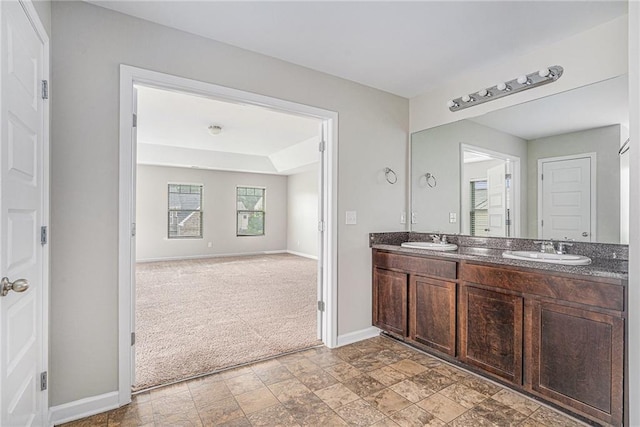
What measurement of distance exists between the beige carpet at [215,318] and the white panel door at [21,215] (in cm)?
85

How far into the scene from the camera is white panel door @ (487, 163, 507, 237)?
277 centimetres

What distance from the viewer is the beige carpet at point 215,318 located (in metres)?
2.61

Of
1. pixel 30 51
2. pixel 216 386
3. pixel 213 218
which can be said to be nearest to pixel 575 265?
pixel 216 386

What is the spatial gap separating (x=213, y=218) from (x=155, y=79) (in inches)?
267

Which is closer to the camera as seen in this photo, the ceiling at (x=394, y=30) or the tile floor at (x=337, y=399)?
the tile floor at (x=337, y=399)

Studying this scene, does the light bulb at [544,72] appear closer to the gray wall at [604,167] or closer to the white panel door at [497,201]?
the gray wall at [604,167]

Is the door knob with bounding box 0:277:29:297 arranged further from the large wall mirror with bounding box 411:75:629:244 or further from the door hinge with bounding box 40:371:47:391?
the large wall mirror with bounding box 411:75:629:244

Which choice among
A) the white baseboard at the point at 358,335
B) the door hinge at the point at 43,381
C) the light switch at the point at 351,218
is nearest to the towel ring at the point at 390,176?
the light switch at the point at 351,218

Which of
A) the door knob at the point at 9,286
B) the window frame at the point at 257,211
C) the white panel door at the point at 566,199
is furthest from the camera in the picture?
the window frame at the point at 257,211

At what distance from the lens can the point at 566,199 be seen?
2381mm

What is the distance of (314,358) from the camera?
2.68 meters

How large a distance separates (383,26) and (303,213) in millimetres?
7067

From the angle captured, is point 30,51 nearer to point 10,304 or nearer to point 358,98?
point 10,304

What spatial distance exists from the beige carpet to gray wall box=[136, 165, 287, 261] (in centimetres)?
142
